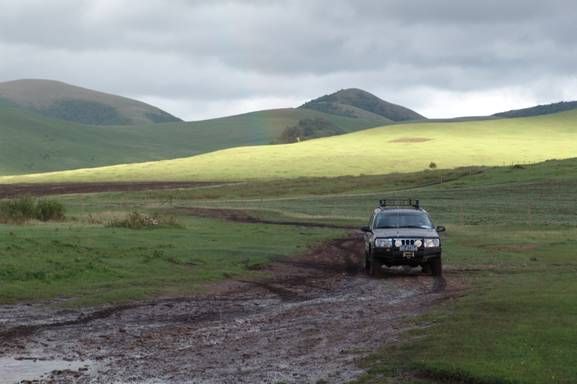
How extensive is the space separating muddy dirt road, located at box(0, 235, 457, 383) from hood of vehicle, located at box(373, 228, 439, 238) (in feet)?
7.75

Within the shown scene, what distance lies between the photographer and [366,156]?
138 metres

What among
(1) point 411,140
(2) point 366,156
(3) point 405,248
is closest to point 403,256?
(3) point 405,248

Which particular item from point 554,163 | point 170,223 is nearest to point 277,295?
point 170,223

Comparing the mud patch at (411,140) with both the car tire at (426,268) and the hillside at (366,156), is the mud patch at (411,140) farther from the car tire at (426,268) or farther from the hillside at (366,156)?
the car tire at (426,268)

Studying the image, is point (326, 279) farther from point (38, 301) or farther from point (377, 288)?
point (38, 301)

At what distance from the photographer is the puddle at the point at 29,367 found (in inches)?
535

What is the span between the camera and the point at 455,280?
2672cm

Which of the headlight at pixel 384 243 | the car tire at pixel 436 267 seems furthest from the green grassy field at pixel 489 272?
the headlight at pixel 384 243

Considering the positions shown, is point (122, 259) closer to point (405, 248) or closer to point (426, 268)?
point (405, 248)

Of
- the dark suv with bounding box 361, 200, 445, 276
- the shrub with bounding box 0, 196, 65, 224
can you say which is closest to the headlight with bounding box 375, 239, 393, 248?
the dark suv with bounding box 361, 200, 445, 276

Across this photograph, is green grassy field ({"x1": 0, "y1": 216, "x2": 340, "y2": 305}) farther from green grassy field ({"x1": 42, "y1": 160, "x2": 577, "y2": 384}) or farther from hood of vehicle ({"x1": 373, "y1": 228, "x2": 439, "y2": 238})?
green grassy field ({"x1": 42, "y1": 160, "x2": 577, "y2": 384})

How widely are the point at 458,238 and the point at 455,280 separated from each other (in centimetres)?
1739

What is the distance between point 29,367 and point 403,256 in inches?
608

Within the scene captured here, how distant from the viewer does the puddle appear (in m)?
13.6
